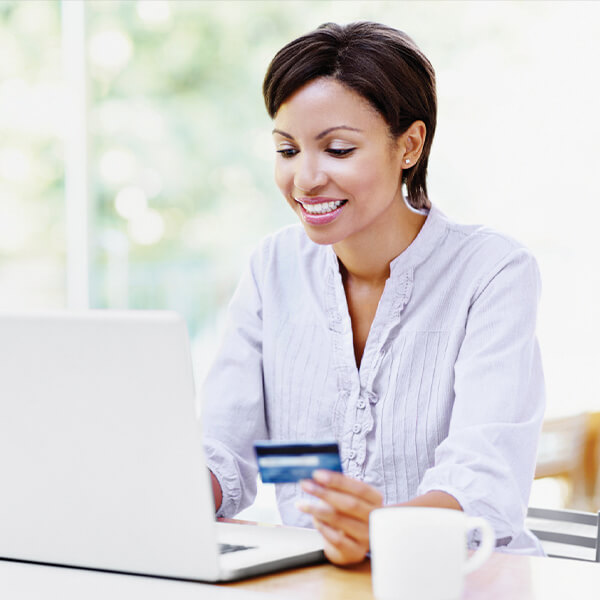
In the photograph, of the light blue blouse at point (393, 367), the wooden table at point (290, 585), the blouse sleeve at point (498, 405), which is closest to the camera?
the wooden table at point (290, 585)

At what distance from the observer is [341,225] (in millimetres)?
1560

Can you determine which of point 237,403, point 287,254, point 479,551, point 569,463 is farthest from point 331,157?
point 569,463

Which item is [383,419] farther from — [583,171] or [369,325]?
[583,171]

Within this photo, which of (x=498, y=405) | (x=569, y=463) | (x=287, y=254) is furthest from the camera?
(x=569, y=463)

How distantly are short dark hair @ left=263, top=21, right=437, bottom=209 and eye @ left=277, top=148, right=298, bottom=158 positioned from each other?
0.08 meters

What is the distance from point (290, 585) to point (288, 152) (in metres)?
0.81

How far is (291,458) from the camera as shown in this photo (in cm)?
90

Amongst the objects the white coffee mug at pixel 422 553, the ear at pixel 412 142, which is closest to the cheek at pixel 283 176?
the ear at pixel 412 142

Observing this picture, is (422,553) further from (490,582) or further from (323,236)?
(323,236)

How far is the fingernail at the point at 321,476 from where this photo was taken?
3.02 ft

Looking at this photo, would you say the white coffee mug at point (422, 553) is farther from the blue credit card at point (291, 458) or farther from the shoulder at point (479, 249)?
the shoulder at point (479, 249)

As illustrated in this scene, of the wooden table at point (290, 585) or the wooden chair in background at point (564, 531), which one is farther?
the wooden chair in background at point (564, 531)

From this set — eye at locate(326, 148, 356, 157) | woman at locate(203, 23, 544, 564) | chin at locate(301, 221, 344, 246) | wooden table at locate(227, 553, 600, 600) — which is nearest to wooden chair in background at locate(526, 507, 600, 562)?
woman at locate(203, 23, 544, 564)

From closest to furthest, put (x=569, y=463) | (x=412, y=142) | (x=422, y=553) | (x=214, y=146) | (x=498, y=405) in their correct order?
1. (x=422, y=553)
2. (x=498, y=405)
3. (x=412, y=142)
4. (x=569, y=463)
5. (x=214, y=146)
